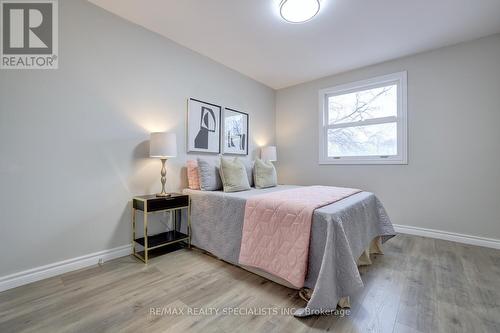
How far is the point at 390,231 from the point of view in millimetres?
2152

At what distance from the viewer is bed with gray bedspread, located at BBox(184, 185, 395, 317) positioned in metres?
1.33

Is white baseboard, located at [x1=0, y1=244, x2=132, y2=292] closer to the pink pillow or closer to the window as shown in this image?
the pink pillow

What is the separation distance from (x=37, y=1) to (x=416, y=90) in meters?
4.23

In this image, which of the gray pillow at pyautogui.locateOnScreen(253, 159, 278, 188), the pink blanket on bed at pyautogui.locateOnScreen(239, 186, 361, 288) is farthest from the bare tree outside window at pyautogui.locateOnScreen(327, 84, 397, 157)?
the pink blanket on bed at pyautogui.locateOnScreen(239, 186, 361, 288)

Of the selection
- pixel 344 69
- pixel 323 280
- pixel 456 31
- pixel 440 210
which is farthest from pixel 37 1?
pixel 440 210

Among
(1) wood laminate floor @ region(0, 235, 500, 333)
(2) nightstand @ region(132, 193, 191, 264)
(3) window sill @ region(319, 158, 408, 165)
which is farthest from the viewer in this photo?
(3) window sill @ region(319, 158, 408, 165)

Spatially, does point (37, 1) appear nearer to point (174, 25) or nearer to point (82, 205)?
point (174, 25)

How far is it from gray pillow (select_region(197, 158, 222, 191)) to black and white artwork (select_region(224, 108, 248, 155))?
74cm

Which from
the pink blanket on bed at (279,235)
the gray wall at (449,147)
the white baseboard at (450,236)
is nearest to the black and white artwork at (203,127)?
the pink blanket on bed at (279,235)

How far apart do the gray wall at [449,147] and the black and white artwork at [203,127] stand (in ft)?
7.40

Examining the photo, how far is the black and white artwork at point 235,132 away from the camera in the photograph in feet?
10.8

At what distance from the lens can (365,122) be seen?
3312 mm

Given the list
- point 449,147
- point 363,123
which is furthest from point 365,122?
point 449,147

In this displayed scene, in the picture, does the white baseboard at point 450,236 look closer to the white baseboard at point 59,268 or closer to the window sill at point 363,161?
the window sill at point 363,161
